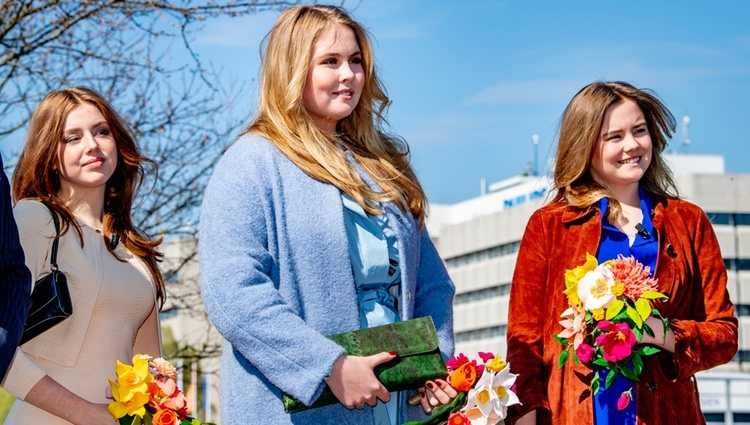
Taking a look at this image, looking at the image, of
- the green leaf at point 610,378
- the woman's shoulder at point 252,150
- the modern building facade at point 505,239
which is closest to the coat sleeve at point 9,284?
the woman's shoulder at point 252,150

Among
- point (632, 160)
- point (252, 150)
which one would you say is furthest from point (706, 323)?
point (252, 150)

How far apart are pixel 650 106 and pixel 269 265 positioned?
1897 mm

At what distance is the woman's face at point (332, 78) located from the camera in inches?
164

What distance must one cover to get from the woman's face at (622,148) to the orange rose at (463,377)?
136 cm

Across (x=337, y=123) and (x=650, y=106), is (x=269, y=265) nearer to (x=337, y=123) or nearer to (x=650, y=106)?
(x=337, y=123)

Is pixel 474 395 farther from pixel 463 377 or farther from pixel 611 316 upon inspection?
pixel 611 316

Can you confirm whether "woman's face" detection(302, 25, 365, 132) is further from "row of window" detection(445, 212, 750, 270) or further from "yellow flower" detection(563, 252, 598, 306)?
"row of window" detection(445, 212, 750, 270)

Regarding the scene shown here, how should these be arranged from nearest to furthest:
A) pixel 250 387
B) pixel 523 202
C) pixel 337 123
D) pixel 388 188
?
pixel 250 387 < pixel 388 188 < pixel 337 123 < pixel 523 202

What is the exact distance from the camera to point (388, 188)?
13.6 feet

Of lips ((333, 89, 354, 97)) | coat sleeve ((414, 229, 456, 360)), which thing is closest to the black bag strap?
lips ((333, 89, 354, 97))

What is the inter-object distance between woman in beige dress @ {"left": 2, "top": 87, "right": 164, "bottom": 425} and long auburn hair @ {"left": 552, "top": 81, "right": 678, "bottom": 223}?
161cm

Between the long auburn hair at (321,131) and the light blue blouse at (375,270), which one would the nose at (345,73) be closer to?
the long auburn hair at (321,131)

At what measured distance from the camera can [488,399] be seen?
3.78 m

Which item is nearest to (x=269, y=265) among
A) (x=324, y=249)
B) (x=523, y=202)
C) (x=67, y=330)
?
(x=324, y=249)
